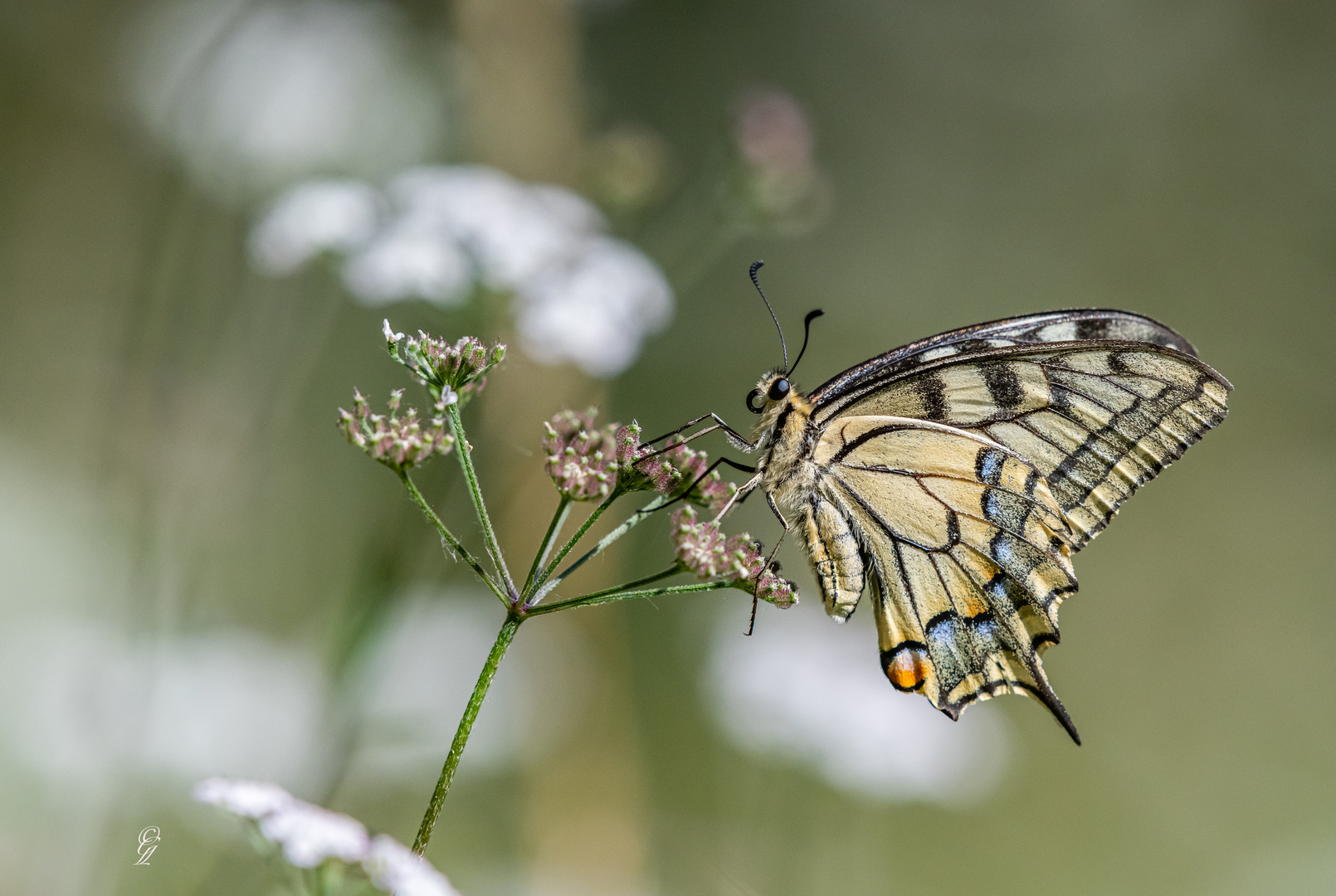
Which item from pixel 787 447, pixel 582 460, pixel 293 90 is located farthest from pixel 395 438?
pixel 293 90

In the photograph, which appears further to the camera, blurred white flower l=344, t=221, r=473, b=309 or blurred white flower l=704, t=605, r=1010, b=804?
blurred white flower l=704, t=605, r=1010, b=804

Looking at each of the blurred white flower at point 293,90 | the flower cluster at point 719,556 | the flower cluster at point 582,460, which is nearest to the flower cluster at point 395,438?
the flower cluster at point 582,460

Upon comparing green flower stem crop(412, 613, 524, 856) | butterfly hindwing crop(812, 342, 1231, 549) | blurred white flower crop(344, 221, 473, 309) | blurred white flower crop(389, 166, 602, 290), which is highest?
blurred white flower crop(389, 166, 602, 290)

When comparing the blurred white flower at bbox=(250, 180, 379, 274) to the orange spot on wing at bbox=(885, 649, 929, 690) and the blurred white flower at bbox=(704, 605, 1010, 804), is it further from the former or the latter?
the blurred white flower at bbox=(704, 605, 1010, 804)

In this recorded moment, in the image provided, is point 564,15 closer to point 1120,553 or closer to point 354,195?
point 354,195

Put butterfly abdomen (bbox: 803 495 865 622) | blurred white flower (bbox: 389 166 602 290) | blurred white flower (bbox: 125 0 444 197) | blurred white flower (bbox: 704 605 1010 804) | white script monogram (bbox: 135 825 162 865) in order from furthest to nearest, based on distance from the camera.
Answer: blurred white flower (bbox: 125 0 444 197) < blurred white flower (bbox: 704 605 1010 804) < blurred white flower (bbox: 389 166 602 290) < butterfly abdomen (bbox: 803 495 865 622) < white script monogram (bbox: 135 825 162 865)

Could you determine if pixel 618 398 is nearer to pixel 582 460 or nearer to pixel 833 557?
pixel 833 557

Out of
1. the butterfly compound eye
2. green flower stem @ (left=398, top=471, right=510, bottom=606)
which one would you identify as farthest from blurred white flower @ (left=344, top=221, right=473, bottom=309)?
green flower stem @ (left=398, top=471, right=510, bottom=606)
